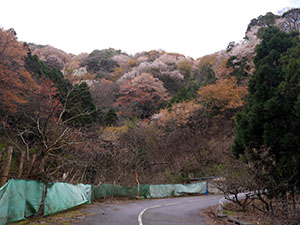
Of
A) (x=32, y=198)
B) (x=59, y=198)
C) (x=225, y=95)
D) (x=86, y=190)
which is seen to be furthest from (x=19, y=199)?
(x=225, y=95)

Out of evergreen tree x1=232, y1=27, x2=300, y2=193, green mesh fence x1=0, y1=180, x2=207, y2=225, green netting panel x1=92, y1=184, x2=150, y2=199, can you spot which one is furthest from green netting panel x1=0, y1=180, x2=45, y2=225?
green netting panel x1=92, y1=184, x2=150, y2=199

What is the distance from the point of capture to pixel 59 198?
10.6m

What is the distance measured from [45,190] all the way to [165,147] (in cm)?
2678

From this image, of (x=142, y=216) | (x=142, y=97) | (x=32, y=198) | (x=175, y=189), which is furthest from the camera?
(x=142, y=97)

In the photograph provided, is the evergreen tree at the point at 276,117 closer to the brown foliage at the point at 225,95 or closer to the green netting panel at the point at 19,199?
the green netting panel at the point at 19,199

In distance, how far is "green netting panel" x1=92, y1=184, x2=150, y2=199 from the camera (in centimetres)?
1943

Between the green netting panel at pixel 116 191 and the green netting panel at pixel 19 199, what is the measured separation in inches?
394

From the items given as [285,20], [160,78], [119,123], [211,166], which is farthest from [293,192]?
[160,78]

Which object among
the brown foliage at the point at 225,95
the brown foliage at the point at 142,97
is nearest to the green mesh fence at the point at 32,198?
the brown foliage at the point at 225,95

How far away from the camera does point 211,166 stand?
2994cm

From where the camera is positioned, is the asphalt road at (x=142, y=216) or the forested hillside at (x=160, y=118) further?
the forested hillside at (x=160, y=118)

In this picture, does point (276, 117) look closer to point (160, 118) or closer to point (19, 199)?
point (19, 199)

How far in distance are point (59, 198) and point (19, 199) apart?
120 inches

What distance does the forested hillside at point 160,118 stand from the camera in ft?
36.3
